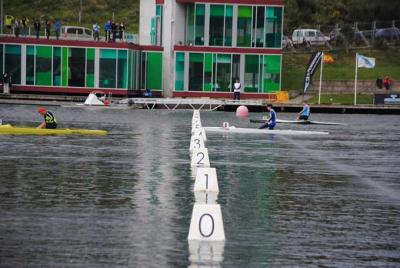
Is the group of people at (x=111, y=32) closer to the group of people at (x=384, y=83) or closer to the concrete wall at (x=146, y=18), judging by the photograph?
the concrete wall at (x=146, y=18)

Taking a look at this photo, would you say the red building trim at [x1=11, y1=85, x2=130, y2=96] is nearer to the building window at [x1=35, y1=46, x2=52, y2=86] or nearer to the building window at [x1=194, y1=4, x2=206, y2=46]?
the building window at [x1=35, y1=46, x2=52, y2=86]

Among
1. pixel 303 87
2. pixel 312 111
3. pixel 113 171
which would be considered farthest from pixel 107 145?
pixel 303 87

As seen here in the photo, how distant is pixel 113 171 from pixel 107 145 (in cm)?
1127

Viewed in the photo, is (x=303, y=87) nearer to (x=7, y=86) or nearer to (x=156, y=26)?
(x=156, y=26)

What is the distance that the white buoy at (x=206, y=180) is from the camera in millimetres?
25391

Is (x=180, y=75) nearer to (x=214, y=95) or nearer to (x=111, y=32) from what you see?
(x=214, y=95)

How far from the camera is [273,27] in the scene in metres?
91.2

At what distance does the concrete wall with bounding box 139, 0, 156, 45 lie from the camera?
97750 mm

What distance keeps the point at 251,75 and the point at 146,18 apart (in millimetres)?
13668

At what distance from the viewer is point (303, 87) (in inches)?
3580

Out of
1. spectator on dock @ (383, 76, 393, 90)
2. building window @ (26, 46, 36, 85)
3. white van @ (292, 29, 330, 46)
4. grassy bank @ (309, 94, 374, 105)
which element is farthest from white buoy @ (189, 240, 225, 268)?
white van @ (292, 29, 330, 46)

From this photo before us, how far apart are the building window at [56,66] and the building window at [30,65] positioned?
1728 millimetres

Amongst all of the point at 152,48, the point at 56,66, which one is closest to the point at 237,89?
the point at 152,48

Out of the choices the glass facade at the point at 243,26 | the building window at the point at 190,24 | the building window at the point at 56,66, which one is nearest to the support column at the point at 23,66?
the building window at the point at 56,66
